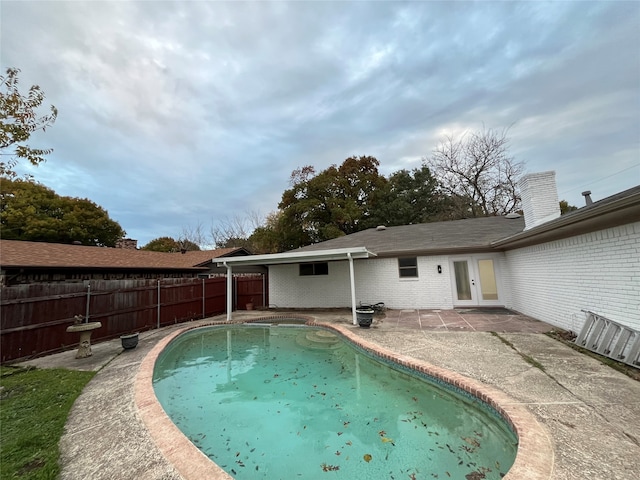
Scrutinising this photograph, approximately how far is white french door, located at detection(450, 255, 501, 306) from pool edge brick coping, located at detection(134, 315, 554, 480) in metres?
6.72

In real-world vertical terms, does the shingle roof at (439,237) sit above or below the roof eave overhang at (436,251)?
above

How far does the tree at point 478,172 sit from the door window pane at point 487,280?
13.8 m

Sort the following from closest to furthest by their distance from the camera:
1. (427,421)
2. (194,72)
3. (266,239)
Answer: (427,421), (194,72), (266,239)

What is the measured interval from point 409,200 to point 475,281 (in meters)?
14.9

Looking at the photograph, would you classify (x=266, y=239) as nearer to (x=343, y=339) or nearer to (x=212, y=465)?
(x=343, y=339)

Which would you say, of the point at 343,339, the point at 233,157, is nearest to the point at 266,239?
the point at 233,157

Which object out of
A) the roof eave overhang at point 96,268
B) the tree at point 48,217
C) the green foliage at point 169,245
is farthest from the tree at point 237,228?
the roof eave overhang at point 96,268

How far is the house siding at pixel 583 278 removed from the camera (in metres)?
4.45

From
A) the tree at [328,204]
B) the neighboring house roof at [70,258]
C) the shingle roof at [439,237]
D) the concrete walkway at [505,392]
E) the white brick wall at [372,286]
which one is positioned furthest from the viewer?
the tree at [328,204]

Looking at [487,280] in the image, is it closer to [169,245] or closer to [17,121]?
[17,121]

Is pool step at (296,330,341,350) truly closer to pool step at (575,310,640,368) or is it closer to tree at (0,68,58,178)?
pool step at (575,310,640,368)

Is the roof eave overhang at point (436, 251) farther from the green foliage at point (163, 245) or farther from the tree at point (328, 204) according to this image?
the green foliage at point (163, 245)

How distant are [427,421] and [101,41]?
1102 centimetres

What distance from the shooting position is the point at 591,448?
233cm
